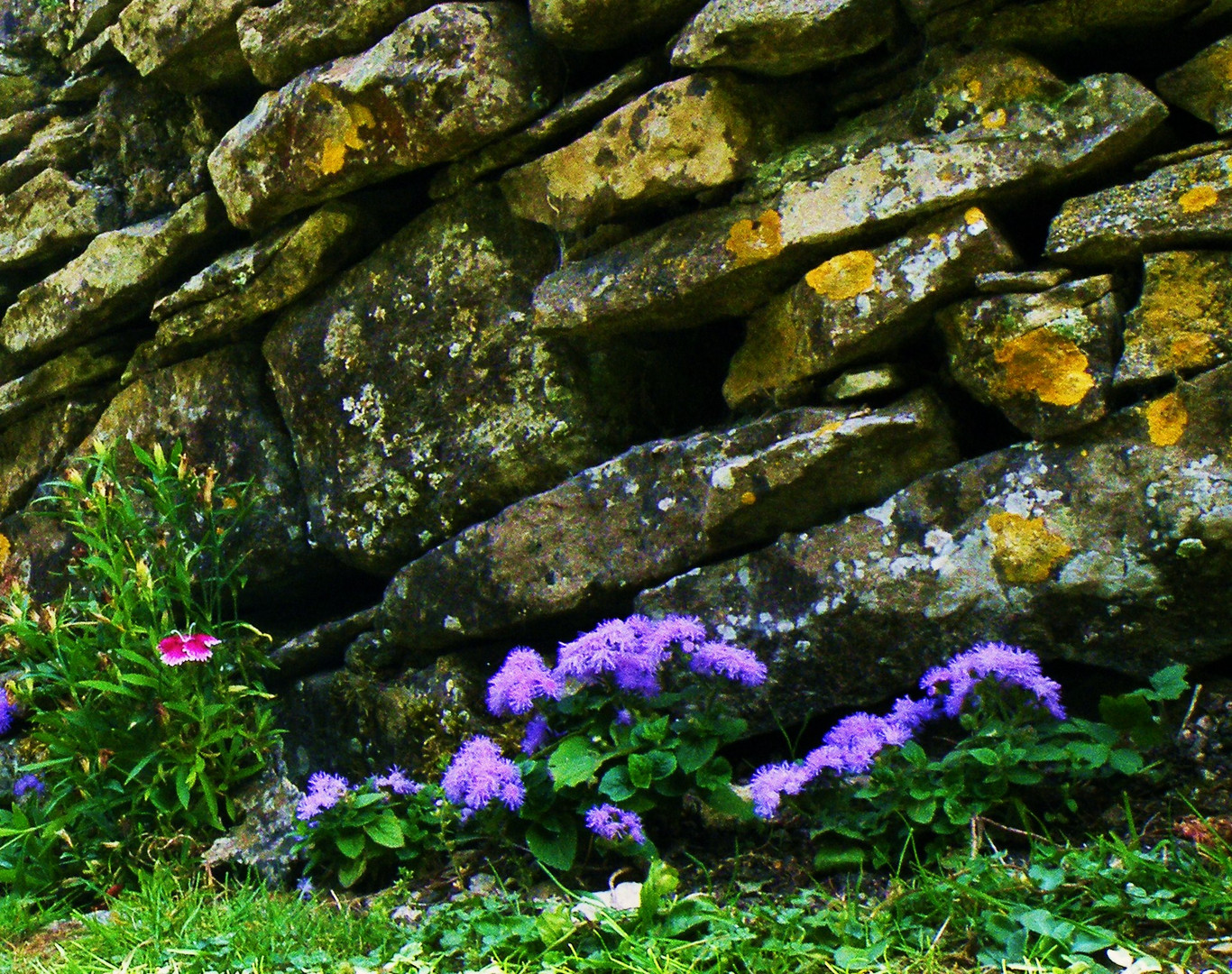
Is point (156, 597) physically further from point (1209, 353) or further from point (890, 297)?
point (1209, 353)

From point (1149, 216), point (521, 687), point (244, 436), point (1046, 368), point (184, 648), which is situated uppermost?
point (1149, 216)

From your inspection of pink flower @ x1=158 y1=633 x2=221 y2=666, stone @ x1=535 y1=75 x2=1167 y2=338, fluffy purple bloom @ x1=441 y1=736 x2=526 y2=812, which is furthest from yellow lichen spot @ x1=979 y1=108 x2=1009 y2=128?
pink flower @ x1=158 y1=633 x2=221 y2=666

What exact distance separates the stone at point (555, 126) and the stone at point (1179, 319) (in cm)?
159

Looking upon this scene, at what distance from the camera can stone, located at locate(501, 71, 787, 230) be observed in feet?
10.4

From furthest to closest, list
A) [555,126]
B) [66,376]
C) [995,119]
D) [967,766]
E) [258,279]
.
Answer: [66,376] < [258,279] < [555,126] < [995,119] < [967,766]

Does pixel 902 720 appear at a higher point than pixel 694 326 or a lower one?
lower

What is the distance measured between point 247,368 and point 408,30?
1.49 m

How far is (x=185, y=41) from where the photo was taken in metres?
4.26

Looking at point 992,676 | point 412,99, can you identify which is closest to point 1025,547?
point 992,676

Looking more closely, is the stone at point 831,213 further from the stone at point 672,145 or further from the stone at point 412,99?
the stone at point 412,99

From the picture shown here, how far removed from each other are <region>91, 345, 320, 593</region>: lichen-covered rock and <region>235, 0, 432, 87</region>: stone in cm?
108

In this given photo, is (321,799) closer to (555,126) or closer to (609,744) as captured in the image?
(609,744)

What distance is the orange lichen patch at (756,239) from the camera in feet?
10.2

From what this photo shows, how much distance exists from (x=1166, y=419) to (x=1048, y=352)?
32 centimetres
